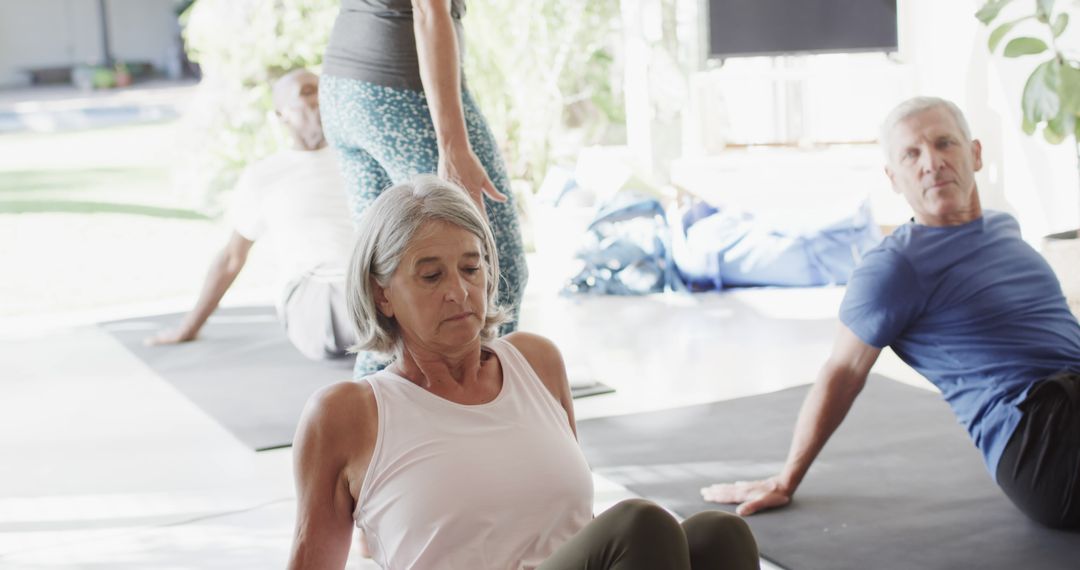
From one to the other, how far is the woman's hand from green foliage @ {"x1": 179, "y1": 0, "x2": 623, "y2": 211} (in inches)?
176

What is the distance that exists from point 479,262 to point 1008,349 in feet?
4.50

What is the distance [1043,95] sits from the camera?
13.8ft

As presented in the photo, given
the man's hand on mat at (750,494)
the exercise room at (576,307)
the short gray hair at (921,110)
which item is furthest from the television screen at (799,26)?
the man's hand on mat at (750,494)

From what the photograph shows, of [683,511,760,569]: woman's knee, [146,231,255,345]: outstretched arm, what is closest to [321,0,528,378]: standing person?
[683,511,760,569]: woman's knee

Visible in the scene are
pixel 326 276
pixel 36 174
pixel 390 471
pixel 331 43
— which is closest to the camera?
pixel 390 471

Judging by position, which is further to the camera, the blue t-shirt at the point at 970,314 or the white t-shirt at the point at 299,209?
the white t-shirt at the point at 299,209

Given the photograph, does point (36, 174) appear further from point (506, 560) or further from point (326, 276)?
point (506, 560)

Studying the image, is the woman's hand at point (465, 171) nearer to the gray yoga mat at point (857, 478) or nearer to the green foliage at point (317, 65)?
the gray yoga mat at point (857, 478)

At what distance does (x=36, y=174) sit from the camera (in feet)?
37.2

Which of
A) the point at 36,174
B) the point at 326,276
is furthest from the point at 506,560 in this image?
the point at 36,174

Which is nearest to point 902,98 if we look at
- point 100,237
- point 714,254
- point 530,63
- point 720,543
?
point 714,254

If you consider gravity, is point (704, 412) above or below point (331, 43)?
below

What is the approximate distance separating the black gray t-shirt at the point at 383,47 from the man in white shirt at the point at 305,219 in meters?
1.58

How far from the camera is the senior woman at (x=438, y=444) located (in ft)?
5.60
